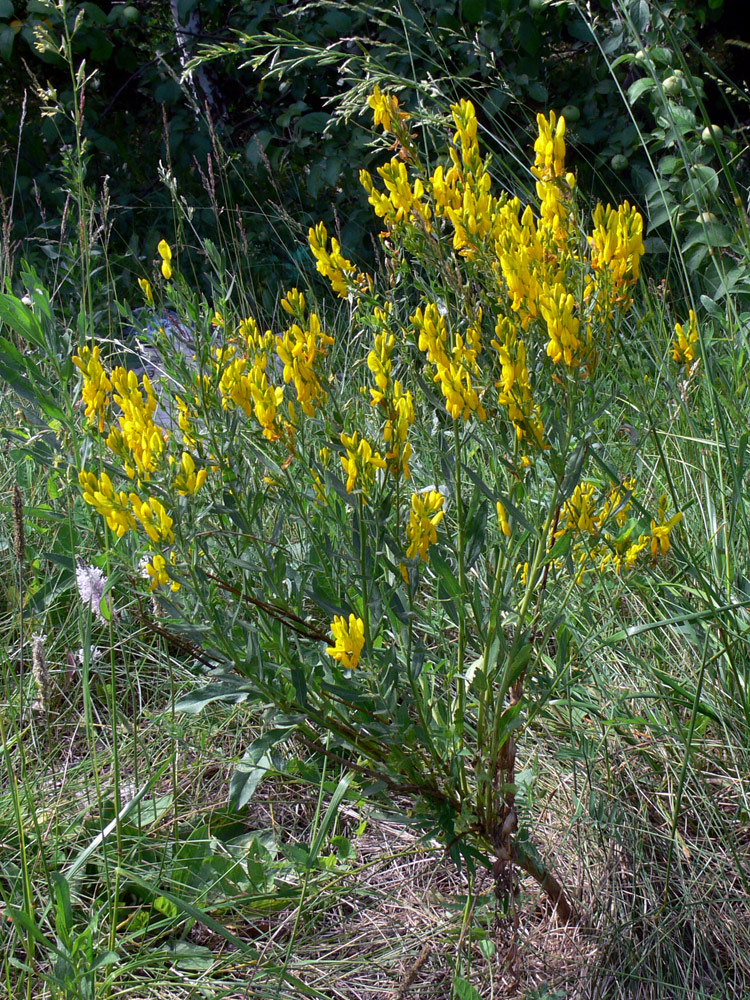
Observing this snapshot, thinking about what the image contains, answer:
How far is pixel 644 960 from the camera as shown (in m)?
1.30

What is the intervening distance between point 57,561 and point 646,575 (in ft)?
3.60

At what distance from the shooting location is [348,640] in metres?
1.05

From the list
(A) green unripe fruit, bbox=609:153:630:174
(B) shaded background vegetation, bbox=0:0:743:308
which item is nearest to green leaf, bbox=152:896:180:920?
(B) shaded background vegetation, bbox=0:0:743:308

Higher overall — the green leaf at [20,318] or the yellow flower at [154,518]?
the yellow flower at [154,518]

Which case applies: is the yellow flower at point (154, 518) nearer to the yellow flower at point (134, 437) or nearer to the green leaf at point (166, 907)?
the yellow flower at point (134, 437)

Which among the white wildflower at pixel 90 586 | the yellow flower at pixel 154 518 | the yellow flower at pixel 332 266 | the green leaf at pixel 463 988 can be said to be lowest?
the green leaf at pixel 463 988

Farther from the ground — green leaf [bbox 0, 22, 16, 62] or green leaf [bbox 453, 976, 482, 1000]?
green leaf [bbox 0, 22, 16, 62]

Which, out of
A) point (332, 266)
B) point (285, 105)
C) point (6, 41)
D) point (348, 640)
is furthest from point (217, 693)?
point (285, 105)

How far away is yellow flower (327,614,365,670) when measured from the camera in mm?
1041

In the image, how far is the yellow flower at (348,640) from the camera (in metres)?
1.04

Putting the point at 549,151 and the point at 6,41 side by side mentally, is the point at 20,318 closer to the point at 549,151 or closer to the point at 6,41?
the point at 549,151

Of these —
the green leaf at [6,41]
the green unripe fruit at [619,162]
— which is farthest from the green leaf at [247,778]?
the green leaf at [6,41]

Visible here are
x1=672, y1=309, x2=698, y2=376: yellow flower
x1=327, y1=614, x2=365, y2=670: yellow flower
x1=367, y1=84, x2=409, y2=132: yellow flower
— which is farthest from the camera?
x1=672, y1=309, x2=698, y2=376: yellow flower

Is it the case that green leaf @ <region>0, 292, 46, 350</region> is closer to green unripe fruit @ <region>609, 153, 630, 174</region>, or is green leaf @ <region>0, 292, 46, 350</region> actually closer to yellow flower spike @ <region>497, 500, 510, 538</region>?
yellow flower spike @ <region>497, 500, 510, 538</region>
